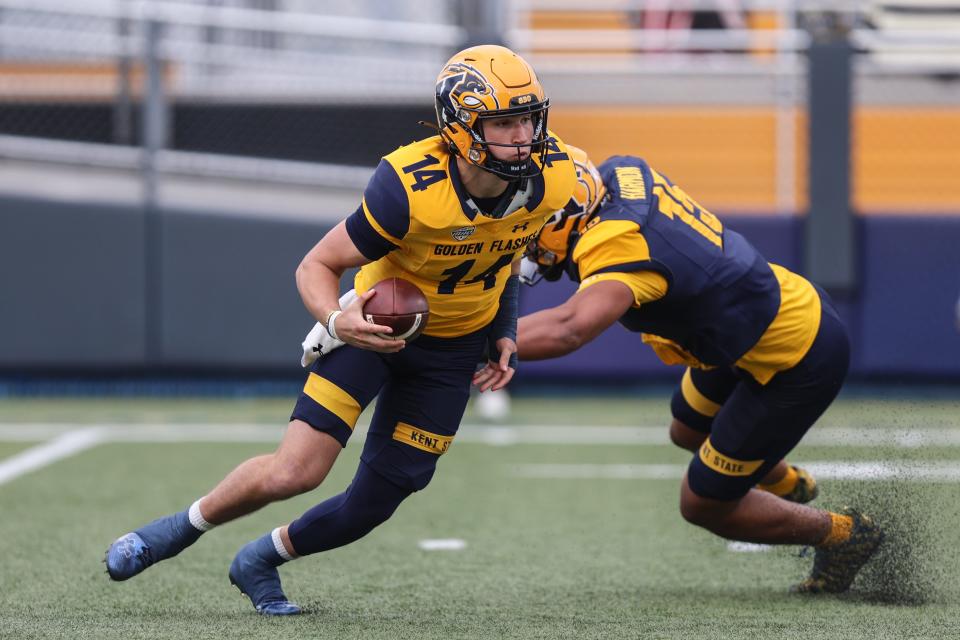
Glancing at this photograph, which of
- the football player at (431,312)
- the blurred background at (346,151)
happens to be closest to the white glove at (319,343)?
the football player at (431,312)

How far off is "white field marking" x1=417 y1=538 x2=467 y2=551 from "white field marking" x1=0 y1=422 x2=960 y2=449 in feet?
9.09

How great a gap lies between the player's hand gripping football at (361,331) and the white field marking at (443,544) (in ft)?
6.20

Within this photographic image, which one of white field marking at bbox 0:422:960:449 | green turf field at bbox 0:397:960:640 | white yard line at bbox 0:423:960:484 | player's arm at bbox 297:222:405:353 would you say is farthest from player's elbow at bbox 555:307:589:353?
white field marking at bbox 0:422:960:449

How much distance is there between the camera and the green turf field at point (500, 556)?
439 cm

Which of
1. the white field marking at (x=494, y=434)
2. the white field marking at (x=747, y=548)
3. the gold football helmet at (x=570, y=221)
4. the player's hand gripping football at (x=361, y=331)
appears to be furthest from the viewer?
the white field marking at (x=494, y=434)

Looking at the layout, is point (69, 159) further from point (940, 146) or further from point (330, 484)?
point (940, 146)

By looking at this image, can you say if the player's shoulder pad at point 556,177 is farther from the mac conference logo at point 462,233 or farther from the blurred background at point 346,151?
the blurred background at point 346,151

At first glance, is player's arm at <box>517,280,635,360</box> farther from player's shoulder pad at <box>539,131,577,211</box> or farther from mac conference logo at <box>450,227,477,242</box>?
mac conference logo at <box>450,227,477,242</box>

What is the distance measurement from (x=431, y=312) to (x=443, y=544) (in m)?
1.75

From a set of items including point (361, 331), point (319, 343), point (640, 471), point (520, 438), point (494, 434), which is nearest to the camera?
point (361, 331)

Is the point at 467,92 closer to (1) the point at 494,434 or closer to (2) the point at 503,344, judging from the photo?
(2) the point at 503,344

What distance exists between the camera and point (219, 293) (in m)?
10.5

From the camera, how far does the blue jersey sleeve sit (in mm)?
4121

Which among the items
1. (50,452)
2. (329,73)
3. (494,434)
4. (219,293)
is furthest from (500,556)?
(329,73)
